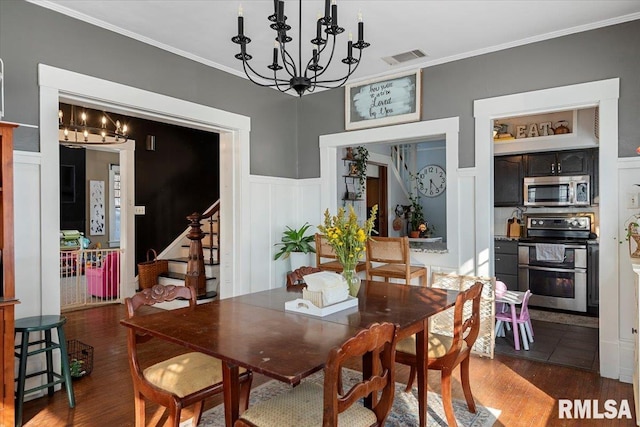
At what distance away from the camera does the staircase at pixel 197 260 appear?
17.1ft

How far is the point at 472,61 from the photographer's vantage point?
12.6ft

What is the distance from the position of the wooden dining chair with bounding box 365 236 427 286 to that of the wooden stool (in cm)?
245

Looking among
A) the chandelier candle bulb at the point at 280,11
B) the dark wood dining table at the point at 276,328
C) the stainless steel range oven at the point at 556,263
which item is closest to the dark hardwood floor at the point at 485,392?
the dark wood dining table at the point at 276,328

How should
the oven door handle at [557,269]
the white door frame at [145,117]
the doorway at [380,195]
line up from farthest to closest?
the doorway at [380,195]
the oven door handle at [557,269]
the white door frame at [145,117]

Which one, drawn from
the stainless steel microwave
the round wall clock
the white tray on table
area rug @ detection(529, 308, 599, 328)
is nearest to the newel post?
the white tray on table

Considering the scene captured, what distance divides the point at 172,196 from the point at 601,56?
20.2 ft

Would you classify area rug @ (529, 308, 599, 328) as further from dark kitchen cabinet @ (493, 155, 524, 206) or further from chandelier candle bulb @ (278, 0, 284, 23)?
chandelier candle bulb @ (278, 0, 284, 23)

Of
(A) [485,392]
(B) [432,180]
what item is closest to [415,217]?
(B) [432,180]

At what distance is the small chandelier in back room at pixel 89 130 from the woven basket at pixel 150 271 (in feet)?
5.97

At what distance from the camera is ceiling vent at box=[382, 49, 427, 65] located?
3.83 metres

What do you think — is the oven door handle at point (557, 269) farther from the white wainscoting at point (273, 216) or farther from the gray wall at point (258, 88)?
the white wainscoting at point (273, 216)

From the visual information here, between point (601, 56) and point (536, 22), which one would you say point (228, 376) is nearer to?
point (536, 22)

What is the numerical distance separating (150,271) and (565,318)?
5471 mm

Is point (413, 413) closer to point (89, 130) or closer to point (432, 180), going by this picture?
point (89, 130)
